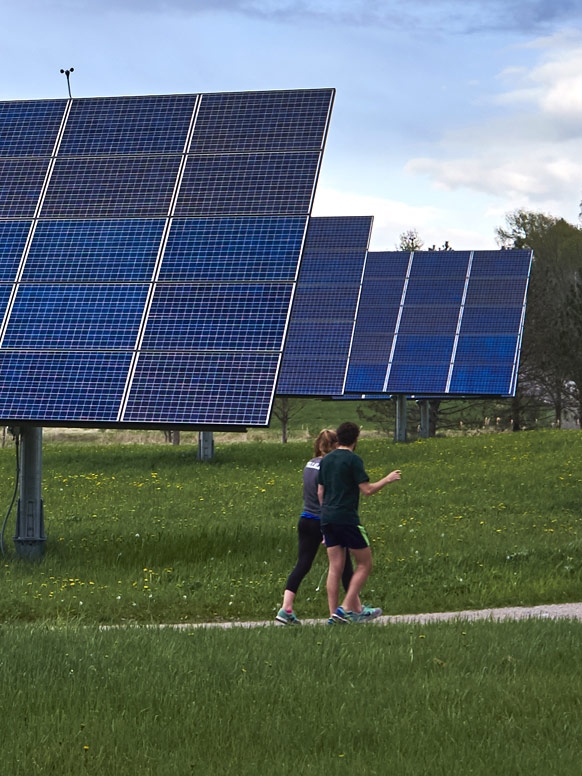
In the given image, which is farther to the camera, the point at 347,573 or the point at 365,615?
the point at 347,573

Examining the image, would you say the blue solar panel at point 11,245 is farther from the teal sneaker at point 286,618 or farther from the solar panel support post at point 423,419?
the solar panel support post at point 423,419

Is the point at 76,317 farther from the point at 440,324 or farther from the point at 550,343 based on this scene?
the point at 550,343

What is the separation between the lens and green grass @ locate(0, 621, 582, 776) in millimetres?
6656

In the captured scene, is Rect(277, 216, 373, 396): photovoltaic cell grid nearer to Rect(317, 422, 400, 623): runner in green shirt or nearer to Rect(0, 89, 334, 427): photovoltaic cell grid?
Rect(0, 89, 334, 427): photovoltaic cell grid

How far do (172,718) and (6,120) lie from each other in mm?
13954

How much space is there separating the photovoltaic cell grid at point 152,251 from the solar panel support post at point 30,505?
87 centimetres

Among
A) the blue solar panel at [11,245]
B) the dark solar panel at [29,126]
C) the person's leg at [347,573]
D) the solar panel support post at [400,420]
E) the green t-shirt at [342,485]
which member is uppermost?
the dark solar panel at [29,126]

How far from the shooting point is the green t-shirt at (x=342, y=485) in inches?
435

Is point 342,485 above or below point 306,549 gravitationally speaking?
above

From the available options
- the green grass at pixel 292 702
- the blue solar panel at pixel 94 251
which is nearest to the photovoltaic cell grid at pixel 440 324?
the blue solar panel at pixel 94 251

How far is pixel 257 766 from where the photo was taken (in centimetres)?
656

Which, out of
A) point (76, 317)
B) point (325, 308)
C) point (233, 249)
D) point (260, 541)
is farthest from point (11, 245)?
point (325, 308)

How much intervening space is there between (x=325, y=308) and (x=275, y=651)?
22.4 metres

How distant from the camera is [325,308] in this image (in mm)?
31297
